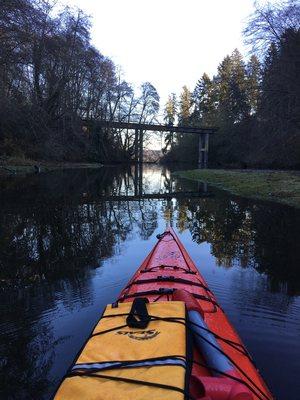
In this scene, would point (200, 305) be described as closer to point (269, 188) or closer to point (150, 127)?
point (269, 188)

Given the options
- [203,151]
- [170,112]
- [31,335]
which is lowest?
[31,335]

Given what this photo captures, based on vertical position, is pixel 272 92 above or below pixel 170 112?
below

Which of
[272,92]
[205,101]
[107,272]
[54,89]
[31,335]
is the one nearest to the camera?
[31,335]

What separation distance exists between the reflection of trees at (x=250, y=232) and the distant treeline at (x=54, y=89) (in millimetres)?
11562

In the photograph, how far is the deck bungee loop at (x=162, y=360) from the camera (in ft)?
7.10

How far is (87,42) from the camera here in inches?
1726

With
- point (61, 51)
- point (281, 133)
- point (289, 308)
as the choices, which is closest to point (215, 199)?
point (281, 133)

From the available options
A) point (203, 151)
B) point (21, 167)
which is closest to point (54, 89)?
point (21, 167)

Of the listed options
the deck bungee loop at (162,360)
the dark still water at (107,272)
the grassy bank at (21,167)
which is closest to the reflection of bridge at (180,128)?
the grassy bank at (21,167)

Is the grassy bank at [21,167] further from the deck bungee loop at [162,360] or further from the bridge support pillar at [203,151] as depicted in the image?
the deck bungee loop at [162,360]

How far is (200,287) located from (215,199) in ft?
44.8

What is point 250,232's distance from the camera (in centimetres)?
1074

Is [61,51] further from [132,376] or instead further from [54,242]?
[132,376]

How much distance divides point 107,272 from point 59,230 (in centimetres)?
348
